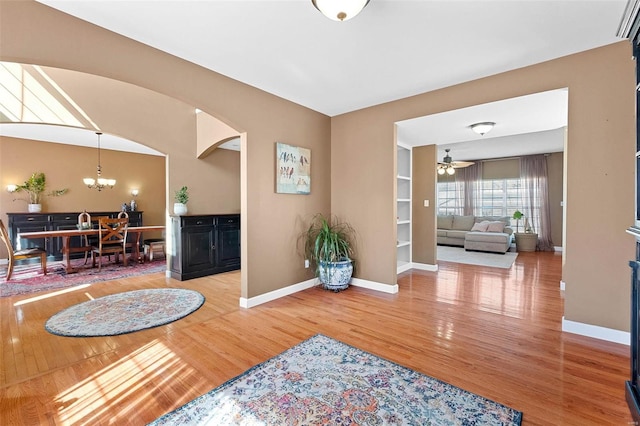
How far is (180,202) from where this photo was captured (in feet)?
16.2

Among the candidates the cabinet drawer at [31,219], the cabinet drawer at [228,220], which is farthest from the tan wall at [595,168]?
the cabinet drawer at [31,219]

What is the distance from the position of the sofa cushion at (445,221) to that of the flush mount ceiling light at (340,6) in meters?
7.92

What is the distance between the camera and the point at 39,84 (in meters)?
4.21

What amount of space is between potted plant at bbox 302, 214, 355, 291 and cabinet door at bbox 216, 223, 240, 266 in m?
1.83

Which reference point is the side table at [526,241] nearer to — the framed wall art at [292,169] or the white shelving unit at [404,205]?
the white shelving unit at [404,205]

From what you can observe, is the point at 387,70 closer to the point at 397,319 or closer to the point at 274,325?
the point at 397,319

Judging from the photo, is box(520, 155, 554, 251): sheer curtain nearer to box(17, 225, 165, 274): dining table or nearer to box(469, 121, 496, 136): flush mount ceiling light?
box(469, 121, 496, 136): flush mount ceiling light

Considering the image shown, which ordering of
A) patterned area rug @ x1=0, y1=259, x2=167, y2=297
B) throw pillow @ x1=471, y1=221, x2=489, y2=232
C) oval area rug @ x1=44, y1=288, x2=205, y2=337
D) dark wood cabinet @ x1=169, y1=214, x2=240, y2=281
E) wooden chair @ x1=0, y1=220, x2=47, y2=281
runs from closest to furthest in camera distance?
oval area rug @ x1=44, y1=288, x2=205, y2=337
patterned area rug @ x1=0, y1=259, x2=167, y2=297
wooden chair @ x1=0, y1=220, x2=47, y2=281
dark wood cabinet @ x1=169, y1=214, x2=240, y2=281
throw pillow @ x1=471, y1=221, x2=489, y2=232

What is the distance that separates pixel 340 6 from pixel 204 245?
426 centimetres

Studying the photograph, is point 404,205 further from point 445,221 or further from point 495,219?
point 495,219

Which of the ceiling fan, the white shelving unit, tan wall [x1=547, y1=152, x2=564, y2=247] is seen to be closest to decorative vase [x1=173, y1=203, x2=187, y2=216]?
the white shelving unit

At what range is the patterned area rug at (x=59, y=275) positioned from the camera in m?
4.23

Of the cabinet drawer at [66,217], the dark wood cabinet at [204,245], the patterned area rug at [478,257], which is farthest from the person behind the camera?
the cabinet drawer at [66,217]

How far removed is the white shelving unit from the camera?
5281 mm
